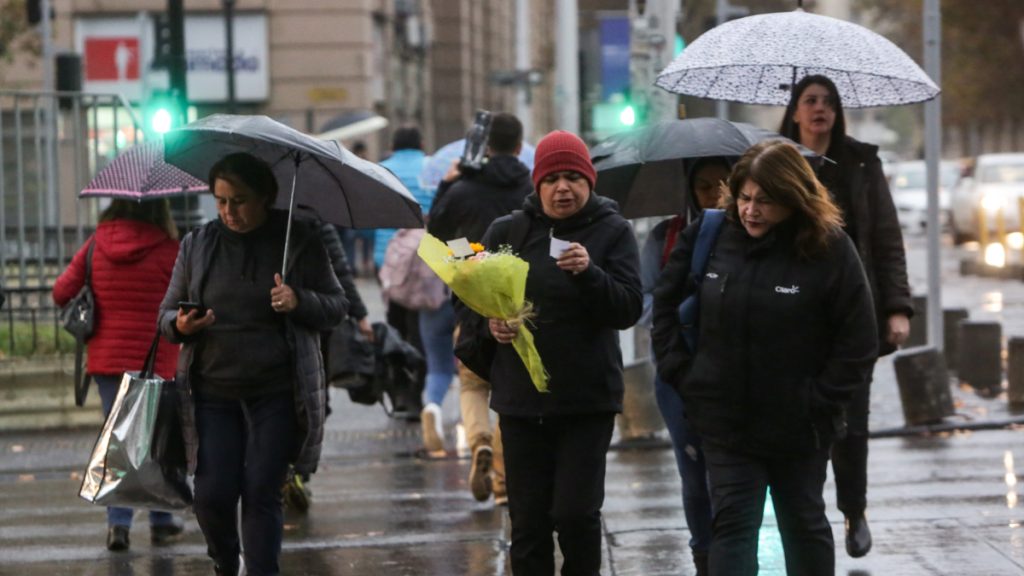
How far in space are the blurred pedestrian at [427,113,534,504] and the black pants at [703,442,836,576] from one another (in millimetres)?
3526

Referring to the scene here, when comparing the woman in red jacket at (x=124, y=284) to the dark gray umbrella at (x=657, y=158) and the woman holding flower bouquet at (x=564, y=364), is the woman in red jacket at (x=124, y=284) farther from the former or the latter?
the woman holding flower bouquet at (x=564, y=364)

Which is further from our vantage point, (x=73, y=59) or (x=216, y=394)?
(x=73, y=59)

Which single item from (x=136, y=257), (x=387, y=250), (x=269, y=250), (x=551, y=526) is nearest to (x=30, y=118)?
(x=387, y=250)

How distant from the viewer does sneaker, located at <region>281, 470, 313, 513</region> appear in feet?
32.0

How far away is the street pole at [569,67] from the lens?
2970 centimetres

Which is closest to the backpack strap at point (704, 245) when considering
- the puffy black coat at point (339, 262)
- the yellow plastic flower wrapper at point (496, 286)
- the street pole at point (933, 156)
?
the yellow plastic flower wrapper at point (496, 286)

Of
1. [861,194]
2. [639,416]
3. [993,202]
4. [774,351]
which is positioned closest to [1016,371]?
[639,416]

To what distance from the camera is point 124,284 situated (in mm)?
A: 8898

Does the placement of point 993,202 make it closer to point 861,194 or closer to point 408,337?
point 408,337

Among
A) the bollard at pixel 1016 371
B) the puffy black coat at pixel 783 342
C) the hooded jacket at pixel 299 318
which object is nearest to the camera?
the puffy black coat at pixel 783 342

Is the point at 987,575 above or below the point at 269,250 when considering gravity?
below

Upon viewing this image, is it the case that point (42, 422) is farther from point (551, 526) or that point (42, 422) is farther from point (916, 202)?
point (916, 202)

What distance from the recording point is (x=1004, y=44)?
184 ft

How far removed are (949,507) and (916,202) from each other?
3540 centimetres
